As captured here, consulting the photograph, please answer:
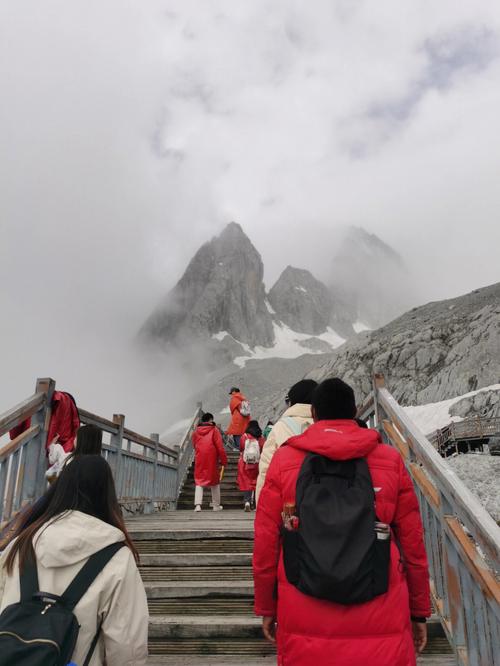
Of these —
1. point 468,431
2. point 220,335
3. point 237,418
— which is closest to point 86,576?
point 237,418

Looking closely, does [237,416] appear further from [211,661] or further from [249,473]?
[211,661]

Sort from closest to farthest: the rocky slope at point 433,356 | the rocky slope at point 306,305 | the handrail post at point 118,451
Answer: the handrail post at point 118,451, the rocky slope at point 433,356, the rocky slope at point 306,305

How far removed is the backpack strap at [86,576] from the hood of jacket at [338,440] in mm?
860

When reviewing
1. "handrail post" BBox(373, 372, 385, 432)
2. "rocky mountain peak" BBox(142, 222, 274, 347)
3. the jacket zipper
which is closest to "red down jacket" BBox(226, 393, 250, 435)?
"handrail post" BBox(373, 372, 385, 432)

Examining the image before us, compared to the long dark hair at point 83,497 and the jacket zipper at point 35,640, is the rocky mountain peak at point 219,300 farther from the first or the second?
the jacket zipper at point 35,640

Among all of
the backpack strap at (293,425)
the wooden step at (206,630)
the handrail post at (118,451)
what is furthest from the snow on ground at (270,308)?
the wooden step at (206,630)

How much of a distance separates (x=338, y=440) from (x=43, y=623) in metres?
1.22

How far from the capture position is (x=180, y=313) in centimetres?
11406

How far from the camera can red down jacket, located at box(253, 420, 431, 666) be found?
173 centimetres

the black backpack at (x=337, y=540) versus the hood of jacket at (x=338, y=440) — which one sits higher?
the hood of jacket at (x=338, y=440)

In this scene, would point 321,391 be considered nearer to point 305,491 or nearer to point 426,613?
point 305,491

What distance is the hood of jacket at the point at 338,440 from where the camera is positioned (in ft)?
6.20

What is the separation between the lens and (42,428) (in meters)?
4.54

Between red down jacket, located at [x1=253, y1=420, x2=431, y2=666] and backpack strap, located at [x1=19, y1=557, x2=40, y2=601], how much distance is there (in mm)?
868
